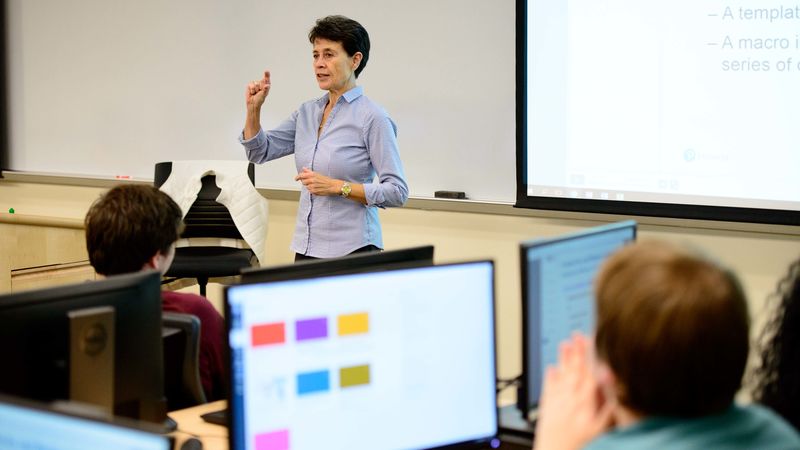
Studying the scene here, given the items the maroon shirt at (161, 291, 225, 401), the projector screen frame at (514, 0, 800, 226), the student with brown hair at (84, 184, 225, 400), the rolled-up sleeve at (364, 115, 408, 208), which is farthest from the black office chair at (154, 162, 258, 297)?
the student with brown hair at (84, 184, 225, 400)

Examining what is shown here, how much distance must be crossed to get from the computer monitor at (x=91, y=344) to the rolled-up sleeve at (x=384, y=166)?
153 centimetres

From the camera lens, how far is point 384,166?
131 inches

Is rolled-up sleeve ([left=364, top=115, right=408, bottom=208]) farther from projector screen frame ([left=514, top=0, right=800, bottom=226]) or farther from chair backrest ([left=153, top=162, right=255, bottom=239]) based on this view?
chair backrest ([left=153, top=162, right=255, bottom=239])

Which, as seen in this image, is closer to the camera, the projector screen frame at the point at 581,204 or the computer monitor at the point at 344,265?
the computer monitor at the point at 344,265

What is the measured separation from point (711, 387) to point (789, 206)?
234 centimetres

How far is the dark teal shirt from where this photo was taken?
1.23 m

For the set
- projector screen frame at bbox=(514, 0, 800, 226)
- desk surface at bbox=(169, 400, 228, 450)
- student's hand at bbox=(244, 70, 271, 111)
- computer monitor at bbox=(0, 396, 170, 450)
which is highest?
student's hand at bbox=(244, 70, 271, 111)

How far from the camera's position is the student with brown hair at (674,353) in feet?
3.97

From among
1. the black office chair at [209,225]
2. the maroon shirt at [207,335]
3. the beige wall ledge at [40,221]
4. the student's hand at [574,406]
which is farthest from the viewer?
the beige wall ledge at [40,221]

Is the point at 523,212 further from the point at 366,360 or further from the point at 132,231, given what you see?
the point at 366,360

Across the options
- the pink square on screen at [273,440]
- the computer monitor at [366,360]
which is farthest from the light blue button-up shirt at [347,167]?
the pink square on screen at [273,440]

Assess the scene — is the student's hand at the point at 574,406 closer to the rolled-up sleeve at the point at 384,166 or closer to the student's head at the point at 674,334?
the student's head at the point at 674,334

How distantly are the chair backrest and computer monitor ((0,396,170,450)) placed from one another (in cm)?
315

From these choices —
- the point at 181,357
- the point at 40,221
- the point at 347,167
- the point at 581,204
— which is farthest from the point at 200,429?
the point at 40,221
